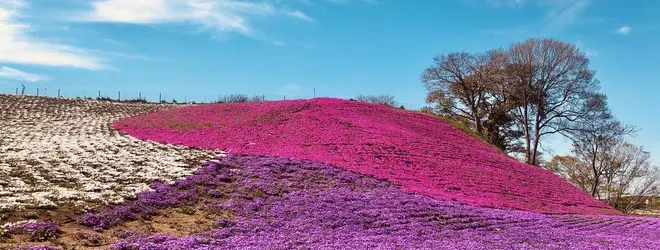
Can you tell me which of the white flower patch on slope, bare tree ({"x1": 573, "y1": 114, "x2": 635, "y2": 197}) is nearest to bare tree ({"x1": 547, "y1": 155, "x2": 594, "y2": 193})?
bare tree ({"x1": 573, "y1": 114, "x2": 635, "y2": 197})

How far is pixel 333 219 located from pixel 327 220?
0.31 metres

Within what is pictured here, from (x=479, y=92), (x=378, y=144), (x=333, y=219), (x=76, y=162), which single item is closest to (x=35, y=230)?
(x=333, y=219)

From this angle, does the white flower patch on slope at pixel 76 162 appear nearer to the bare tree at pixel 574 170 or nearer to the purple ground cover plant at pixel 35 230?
the purple ground cover plant at pixel 35 230

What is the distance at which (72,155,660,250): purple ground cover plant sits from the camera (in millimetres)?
15633

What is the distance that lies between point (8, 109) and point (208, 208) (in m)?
46.0

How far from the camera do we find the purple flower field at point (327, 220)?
15.6 metres

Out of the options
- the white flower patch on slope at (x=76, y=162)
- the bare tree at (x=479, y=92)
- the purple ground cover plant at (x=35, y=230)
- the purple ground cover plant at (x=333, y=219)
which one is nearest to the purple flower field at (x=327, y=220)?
the purple ground cover plant at (x=333, y=219)

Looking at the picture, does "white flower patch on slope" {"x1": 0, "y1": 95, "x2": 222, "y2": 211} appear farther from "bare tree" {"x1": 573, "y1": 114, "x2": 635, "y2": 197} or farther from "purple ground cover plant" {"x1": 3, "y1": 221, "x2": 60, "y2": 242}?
"bare tree" {"x1": 573, "y1": 114, "x2": 635, "y2": 197}

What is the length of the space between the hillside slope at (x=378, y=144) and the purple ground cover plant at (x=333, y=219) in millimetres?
3700

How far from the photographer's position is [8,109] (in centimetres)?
5528

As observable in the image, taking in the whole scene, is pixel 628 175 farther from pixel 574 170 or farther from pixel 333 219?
pixel 333 219

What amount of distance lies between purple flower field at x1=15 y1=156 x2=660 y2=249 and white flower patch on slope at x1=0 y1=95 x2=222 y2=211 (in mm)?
1726

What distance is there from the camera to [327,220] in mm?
18703

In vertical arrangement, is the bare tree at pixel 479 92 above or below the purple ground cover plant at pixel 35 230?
above
